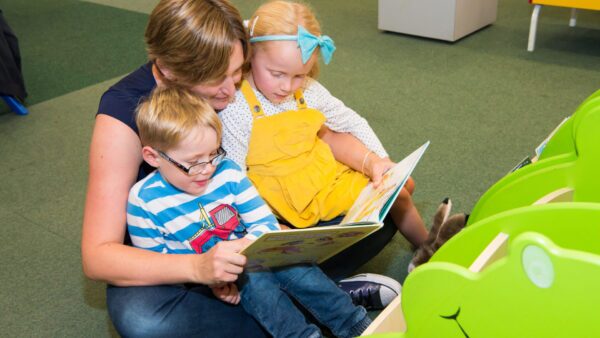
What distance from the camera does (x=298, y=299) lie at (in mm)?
1372

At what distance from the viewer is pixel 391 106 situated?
9.18 feet

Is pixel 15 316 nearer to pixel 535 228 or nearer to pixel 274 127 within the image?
pixel 274 127

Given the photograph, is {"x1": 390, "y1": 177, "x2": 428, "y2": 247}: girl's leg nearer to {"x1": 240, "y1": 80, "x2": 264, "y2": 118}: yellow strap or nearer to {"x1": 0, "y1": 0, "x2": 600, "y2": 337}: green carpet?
{"x1": 0, "y1": 0, "x2": 600, "y2": 337}: green carpet

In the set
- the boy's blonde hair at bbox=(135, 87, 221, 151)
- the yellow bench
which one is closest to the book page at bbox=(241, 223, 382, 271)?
→ the boy's blonde hair at bbox=(135, 87, 221, 151)

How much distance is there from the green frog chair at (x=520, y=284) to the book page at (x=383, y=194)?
0.92 feet

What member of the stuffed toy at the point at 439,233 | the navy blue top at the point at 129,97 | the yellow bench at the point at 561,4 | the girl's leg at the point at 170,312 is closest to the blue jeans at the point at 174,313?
the girl's leg at the point at 170,312

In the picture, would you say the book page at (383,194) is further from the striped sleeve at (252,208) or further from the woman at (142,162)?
the woman at (142,162)

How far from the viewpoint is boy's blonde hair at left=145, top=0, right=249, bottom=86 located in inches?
45.5

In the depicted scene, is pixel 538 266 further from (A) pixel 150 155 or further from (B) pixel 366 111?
(B) pixel 366 111

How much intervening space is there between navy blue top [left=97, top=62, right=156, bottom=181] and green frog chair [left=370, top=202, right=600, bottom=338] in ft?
2.22

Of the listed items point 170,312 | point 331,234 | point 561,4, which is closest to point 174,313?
point 170,312

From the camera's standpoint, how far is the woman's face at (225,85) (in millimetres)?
1237

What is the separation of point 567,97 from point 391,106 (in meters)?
0.79

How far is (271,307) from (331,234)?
0.29 meters
